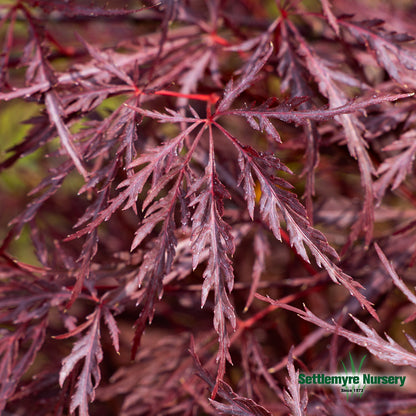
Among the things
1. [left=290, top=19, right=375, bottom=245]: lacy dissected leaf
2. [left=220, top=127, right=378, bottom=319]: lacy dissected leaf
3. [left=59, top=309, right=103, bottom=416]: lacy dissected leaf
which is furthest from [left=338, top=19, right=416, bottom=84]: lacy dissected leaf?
[left=59, top=309, right=103, bottom=416]: lacy dissected leaf

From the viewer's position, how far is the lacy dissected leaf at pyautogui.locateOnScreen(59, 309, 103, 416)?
751 millimetres

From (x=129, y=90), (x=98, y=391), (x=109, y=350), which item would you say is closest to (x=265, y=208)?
(x=129, y=90)

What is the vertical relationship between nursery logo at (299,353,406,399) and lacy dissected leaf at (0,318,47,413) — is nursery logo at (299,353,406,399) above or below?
below

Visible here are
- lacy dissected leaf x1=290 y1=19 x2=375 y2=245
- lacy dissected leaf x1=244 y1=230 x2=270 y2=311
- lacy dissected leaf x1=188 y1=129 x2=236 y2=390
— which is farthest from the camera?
lacy dissected leaf x1=244 y1=230 x2=270 y2=311

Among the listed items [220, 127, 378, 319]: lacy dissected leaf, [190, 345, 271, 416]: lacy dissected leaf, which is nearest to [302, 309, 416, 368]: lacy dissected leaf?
[220, 127, 378, 319]: lacy dissected leaf

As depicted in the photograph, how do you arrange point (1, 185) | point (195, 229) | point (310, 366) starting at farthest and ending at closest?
point (1, 185) → point (310, 366) → point (195, 229)

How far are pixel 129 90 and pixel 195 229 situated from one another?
13.7 inches

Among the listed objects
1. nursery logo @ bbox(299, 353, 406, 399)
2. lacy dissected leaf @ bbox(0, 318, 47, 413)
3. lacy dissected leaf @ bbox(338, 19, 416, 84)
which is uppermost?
lacy dissected leaf @ bbox(338, 19, 416, 84)

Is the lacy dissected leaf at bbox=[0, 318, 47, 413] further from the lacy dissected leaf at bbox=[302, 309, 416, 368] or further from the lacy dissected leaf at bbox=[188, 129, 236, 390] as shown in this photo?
the lacy dissected leaf at bbox=[302, 309, 416, 368]

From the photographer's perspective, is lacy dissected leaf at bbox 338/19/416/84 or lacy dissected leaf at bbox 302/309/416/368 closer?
lacy dissected leaf at bbox 302/309/416/368

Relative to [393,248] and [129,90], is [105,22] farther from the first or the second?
[393,248]

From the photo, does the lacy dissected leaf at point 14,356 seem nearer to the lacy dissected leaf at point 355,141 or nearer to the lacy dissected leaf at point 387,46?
the lacy dissected leaf at point 355,141

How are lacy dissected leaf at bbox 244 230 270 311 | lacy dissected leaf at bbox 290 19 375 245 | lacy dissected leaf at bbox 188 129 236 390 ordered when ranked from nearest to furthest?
1. lacy dissected leaf at bbox 188 129 236 390
2. lacy dissected leaf at bbox 290 19 375 245
3. lacy dissected leaf at bbox 244 230 270 311

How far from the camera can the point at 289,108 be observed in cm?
71
